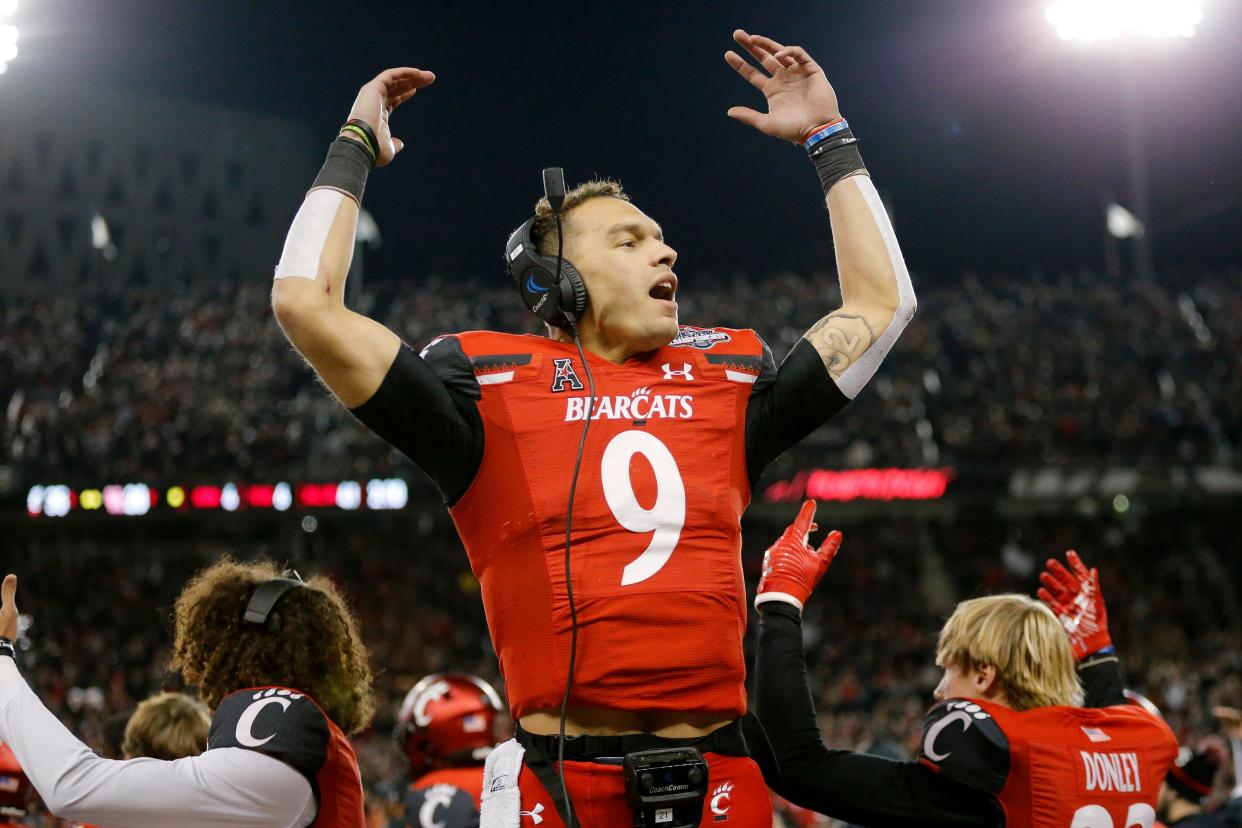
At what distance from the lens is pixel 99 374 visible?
28422 millimetres

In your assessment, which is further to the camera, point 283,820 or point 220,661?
point 220,661

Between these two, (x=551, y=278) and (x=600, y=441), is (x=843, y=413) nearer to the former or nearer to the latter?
(x=551, y=278)

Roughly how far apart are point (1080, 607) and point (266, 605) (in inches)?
92.5

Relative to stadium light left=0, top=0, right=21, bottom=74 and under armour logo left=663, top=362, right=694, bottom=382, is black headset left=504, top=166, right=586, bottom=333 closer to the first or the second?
under armour logo left=663, top=362, right=694, bottom=382

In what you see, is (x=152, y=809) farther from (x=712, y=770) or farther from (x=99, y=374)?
(x=99, y=374)

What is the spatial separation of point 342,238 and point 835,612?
22.1 meters

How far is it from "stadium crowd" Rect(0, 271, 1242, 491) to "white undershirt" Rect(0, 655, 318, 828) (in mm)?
19282

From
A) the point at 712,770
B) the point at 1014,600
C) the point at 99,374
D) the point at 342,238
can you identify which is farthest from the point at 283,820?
the point at 99,374

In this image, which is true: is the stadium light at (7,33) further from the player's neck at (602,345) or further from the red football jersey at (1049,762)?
the red football jersey at (1049,762)

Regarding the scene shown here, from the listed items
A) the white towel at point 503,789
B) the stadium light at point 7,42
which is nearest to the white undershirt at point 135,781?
the white towel at point 503,789

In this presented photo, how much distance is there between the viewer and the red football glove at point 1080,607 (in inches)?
148

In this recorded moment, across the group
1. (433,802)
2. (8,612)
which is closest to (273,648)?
(8,612)

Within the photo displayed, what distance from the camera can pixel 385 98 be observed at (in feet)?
8.46

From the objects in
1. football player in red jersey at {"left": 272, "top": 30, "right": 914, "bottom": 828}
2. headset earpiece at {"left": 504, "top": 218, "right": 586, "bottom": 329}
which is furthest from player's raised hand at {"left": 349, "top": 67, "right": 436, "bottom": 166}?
headset earpiece at {"left": 504, "top": 218, "right": 586, "bottom": 329}
